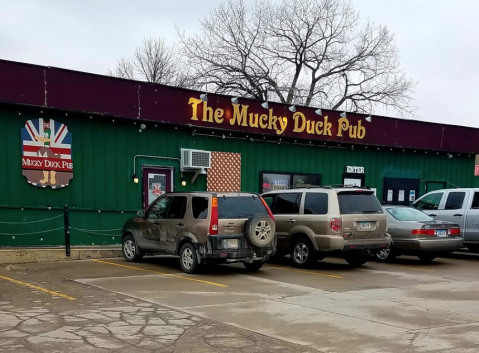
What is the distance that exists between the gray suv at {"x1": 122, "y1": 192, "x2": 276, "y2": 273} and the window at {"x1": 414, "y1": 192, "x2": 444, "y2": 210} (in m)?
7.22

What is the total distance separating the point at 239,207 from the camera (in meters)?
11.4

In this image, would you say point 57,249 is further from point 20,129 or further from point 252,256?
point 252,256

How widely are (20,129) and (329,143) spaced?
36.6 feet

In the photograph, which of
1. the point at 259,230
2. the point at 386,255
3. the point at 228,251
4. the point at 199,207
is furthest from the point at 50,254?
the point at 386,255

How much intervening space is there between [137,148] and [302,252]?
620 cm

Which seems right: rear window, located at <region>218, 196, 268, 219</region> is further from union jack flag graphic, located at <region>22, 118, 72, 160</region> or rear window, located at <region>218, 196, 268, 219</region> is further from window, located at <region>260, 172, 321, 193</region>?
window, located at <region>260, 172, 321, 193</region>

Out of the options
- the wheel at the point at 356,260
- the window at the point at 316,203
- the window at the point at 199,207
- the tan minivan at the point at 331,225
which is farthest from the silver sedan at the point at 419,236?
the window at the point at 199,207

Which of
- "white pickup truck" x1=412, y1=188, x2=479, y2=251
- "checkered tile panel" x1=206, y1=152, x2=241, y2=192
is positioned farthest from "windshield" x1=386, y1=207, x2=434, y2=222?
"checkered tile panel" x1=206, y1=152, x2=241, y2=192

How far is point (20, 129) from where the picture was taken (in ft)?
45.9

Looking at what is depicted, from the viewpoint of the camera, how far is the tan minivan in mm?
11984

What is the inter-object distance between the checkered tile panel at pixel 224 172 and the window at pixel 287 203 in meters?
4.23

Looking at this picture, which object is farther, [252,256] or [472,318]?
[252,256]

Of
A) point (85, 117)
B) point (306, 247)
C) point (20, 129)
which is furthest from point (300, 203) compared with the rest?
point (20, 129)

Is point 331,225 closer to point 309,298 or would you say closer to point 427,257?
point 309,298
